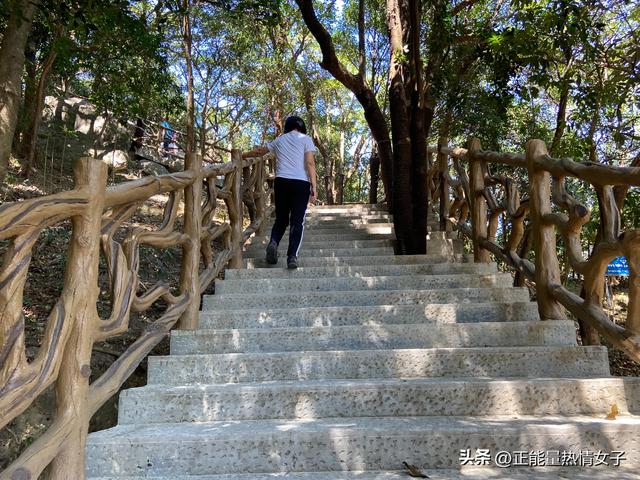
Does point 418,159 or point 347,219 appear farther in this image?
point 347,219

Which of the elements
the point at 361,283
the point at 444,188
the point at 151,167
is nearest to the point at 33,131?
the point at 151,167

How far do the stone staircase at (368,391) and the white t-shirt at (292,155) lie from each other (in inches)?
42.6

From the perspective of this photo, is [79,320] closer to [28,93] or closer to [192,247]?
[192,247]

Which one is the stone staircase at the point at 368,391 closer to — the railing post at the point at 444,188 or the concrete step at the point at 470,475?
the concrete step at the point at 470,475

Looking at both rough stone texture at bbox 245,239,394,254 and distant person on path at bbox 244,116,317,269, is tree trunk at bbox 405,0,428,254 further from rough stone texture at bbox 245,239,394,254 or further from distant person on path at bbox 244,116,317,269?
distant person on path at bbox 244,116,317,269

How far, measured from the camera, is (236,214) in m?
4.42

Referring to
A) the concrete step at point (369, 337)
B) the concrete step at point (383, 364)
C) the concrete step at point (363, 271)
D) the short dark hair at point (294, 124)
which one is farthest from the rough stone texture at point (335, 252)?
the concrete step at point (383, 364)

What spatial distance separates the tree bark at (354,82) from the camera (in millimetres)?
5840

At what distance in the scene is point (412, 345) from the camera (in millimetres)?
2945

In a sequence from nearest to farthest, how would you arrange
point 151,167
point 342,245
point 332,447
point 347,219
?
point 332,447 < point 342,245 < point 347,219 < point 151,167

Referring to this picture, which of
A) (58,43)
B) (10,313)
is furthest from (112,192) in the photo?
(58,43)

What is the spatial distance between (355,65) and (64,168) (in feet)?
30.5

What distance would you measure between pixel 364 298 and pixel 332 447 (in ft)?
5.29

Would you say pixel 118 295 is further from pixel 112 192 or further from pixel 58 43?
pixel 58 43
